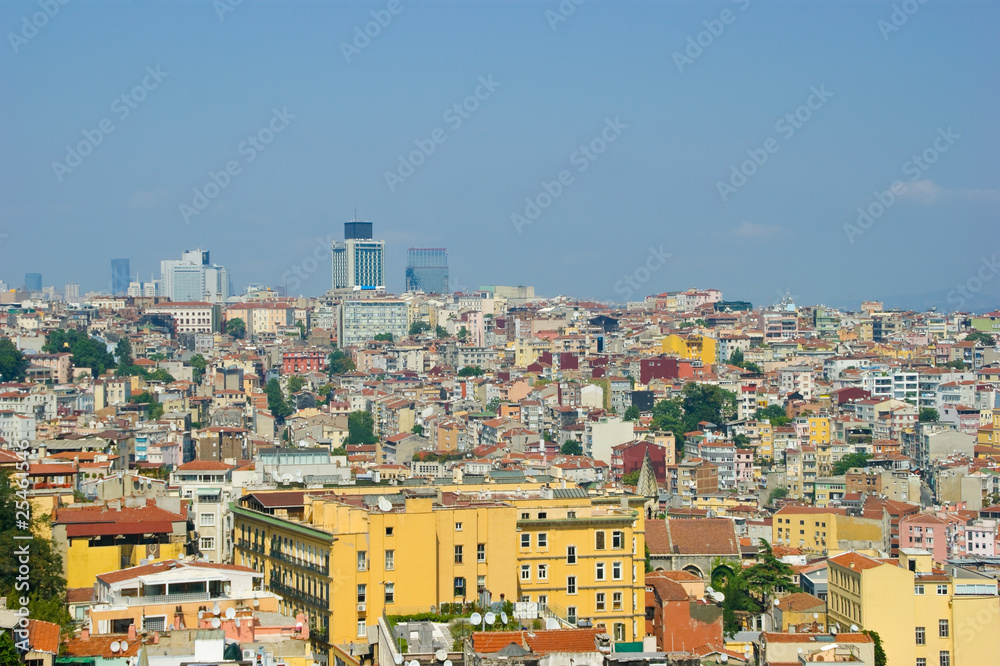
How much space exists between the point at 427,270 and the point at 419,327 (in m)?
76.3

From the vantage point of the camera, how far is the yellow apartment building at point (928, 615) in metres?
23.1

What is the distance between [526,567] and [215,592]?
4.06m

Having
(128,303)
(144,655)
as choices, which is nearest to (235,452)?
(144,655)

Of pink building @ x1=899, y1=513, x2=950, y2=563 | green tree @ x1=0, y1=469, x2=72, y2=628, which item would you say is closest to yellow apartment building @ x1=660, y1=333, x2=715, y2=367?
pink building @ x1=899, y1=513, x2=950, y2=563

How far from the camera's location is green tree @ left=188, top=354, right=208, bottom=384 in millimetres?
81500

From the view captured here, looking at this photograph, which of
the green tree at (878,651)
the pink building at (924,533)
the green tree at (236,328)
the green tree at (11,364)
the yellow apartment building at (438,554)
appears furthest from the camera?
the green tree at (236,328)

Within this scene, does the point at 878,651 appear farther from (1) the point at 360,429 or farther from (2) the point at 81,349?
(2) the point at 81,349

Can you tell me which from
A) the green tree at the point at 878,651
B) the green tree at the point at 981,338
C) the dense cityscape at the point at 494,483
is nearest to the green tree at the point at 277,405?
the dense cityscape at the point at 494,483

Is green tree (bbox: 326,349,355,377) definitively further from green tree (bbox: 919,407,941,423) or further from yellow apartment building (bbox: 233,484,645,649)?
yellow apartment building (bbox: 233,484,645,649)

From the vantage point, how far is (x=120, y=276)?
193m

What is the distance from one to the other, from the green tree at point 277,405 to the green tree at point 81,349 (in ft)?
31.3

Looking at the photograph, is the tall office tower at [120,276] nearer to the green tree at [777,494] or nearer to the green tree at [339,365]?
the green tree at [339,365]

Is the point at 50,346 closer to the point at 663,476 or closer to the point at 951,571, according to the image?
the point at 663,476

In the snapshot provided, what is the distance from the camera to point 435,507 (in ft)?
60.5
